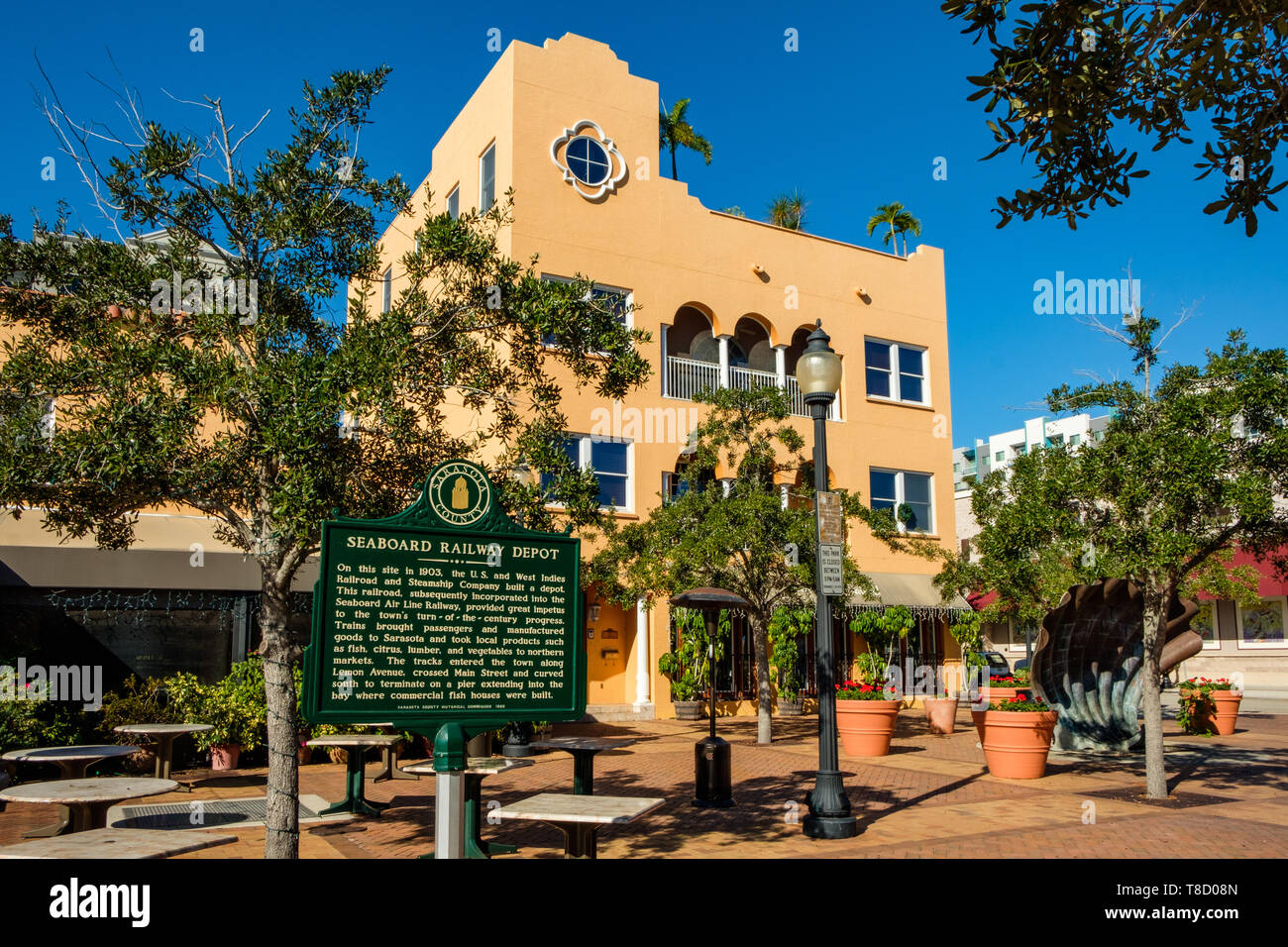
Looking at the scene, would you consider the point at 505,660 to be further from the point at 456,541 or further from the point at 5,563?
the point at 5,563

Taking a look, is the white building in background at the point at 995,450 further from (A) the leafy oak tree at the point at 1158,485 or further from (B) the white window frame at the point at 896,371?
(A) the leafy oak tree at the point at 1158,485

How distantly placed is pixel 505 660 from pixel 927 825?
606 cm

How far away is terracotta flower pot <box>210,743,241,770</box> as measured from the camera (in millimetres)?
13977

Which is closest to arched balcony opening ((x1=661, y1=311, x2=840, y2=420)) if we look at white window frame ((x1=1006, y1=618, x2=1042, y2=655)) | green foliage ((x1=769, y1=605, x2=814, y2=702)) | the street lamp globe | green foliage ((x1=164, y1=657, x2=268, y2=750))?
green foliage ((x1=769, y1=605, x2=814, y2=702))

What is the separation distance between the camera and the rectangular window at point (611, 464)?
838 inches

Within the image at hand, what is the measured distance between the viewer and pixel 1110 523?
1164cm

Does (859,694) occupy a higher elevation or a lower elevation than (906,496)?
lower

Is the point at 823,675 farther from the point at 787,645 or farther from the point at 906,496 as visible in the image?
the point at 906,496

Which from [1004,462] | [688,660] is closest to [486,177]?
[688,660]

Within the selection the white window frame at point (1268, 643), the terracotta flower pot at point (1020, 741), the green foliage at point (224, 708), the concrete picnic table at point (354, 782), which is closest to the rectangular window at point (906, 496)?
the terracotta flower pot at point (1020, 741)

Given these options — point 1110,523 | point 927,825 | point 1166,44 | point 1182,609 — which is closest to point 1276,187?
point 1166,44

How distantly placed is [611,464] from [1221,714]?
43.6ft

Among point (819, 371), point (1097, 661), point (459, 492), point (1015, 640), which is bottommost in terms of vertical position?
point (1015, 640)

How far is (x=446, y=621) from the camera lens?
559 centimetres
